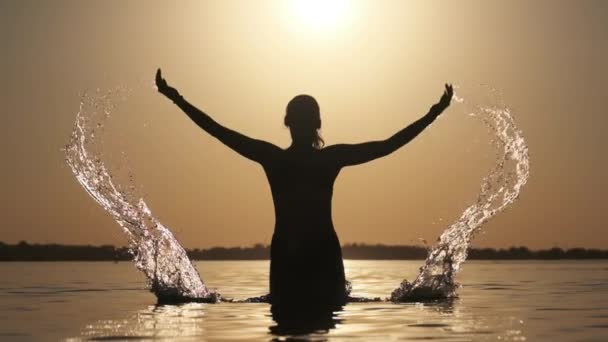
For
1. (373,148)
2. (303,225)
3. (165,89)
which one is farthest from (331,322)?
(165,89)

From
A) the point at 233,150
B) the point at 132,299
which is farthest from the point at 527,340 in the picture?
the point at 132,299

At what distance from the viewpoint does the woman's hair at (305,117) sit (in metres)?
15.4

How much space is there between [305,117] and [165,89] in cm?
197

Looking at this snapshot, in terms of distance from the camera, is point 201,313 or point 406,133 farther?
point 201,313

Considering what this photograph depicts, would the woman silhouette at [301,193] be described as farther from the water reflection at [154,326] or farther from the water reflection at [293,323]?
the water reflection at [154,326]

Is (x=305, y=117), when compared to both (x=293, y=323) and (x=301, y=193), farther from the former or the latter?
(x=293, y=323)

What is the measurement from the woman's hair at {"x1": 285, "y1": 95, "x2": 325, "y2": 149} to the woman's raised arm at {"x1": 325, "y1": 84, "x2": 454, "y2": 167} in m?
0.32

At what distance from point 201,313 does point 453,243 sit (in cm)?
575

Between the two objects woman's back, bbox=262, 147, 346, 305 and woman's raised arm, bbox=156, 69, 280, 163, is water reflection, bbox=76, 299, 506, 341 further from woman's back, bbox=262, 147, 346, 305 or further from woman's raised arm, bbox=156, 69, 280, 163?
woman's raised arm, bbox=156, 69, 280, 163

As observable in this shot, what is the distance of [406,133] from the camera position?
1596 cm

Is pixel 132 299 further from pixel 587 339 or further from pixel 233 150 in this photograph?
pixel 587 339

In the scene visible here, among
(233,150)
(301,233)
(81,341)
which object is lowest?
(81,341)

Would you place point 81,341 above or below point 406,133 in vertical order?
below

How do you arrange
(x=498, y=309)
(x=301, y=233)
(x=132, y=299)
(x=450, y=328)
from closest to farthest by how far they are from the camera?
1. (x=450, y=328)
2. (x=301, y=233)
3. (x=498, y=309)
4. (x=132, y=299)
